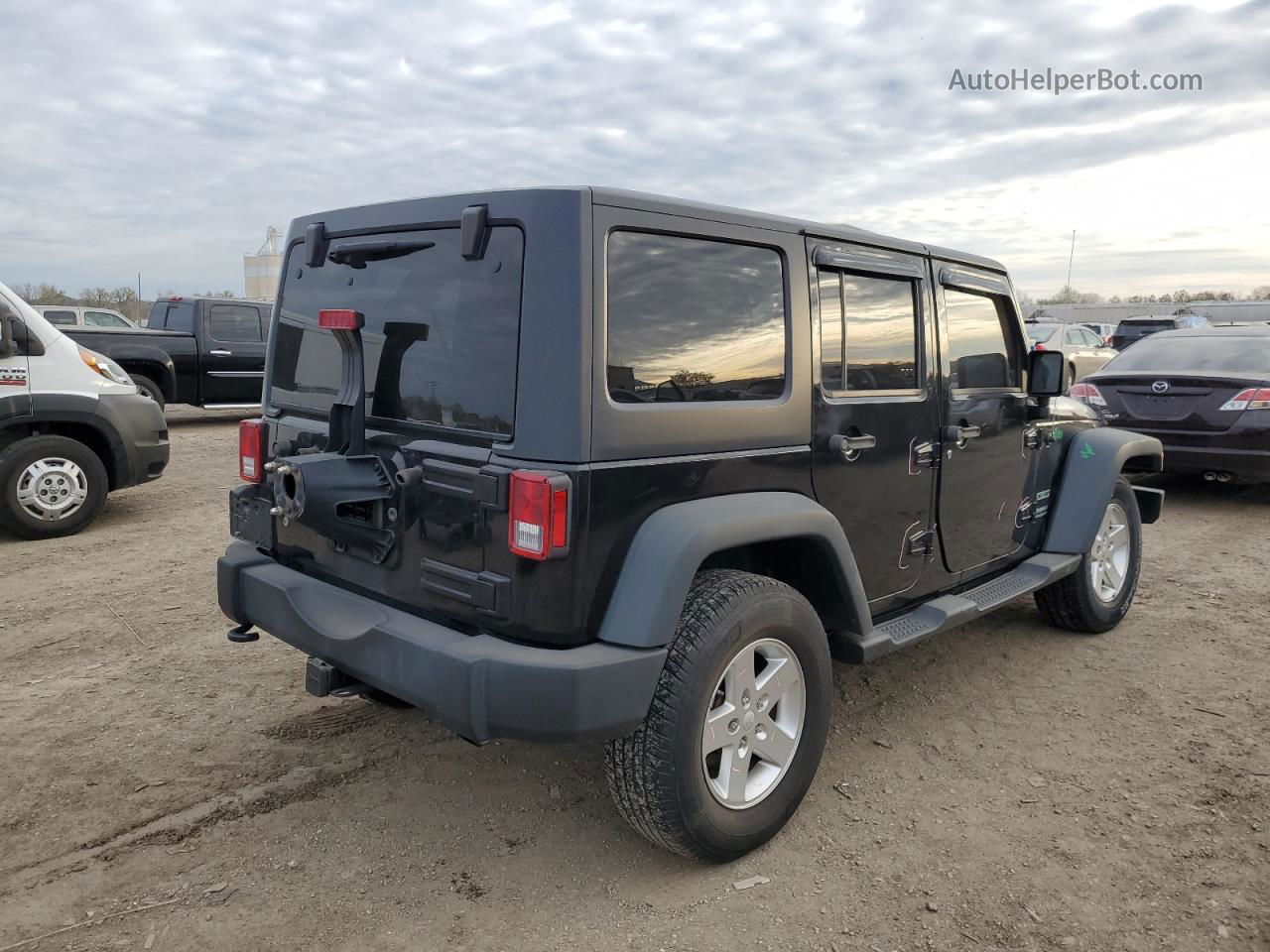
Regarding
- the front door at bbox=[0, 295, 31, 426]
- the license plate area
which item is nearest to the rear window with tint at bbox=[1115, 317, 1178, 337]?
the front door at bbox=[0, 295, 31, 426]

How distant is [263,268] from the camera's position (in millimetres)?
35062

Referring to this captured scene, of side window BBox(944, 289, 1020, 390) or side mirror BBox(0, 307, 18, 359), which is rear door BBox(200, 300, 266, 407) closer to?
side mirror BBox(0, 307, 18, 359)

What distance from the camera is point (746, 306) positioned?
3.00m

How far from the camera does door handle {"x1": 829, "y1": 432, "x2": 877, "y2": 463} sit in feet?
10.6

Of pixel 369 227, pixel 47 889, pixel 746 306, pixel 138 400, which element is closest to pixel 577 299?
pixel 746 306

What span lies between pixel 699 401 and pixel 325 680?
151 centimetres

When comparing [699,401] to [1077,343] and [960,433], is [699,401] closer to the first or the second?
[960,433]

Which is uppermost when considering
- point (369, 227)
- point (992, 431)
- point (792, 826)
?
point (369, 227)

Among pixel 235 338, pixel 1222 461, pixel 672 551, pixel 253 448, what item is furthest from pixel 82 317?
pixel 1222 461

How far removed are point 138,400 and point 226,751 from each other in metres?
4.52

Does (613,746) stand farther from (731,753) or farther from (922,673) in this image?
(922,673)

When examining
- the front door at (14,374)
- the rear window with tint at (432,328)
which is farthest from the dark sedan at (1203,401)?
the front door at (14,374)

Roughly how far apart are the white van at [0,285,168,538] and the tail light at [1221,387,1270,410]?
8790 millimetres

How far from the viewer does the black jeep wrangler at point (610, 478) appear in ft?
8.21
